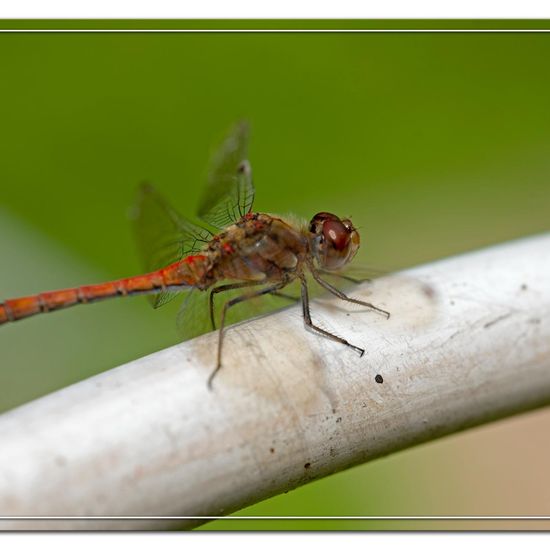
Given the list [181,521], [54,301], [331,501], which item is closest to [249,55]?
[54,301]

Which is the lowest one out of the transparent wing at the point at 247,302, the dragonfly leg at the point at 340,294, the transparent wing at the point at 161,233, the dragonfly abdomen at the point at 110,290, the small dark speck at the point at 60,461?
the small dark speck at the point at 60,461

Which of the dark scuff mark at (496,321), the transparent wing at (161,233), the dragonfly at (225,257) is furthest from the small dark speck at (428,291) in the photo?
the transparent wing at (161,233)

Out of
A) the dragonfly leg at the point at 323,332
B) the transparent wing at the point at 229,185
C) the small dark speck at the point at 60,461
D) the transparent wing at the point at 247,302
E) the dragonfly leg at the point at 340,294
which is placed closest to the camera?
the small dark speck at the point at 60,461

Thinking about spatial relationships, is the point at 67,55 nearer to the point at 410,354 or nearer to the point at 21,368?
the point at 21,368

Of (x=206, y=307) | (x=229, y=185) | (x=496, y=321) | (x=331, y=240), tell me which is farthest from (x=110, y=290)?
(x=496, y=321)

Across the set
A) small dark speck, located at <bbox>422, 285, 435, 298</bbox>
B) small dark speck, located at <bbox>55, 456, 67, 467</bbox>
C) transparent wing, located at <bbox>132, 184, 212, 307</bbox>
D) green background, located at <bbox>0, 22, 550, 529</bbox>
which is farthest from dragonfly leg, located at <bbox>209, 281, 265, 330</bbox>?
small dark speck, located at <bbox>55, 456, 67, 467</bbox>

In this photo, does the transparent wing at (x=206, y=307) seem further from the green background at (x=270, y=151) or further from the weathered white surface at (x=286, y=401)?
the weathered white surface at (x=286, y=401)

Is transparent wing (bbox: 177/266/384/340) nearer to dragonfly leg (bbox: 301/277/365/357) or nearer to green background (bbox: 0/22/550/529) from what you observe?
green background (bbox: 0/22/550/529)

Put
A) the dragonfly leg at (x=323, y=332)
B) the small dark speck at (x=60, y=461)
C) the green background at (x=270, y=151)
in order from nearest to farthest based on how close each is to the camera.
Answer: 1. the small dark speck at (x=60, y=461)
2. the dragonfly leg at (x=323, y=332)
3. the green background at (x=270, y=151)
